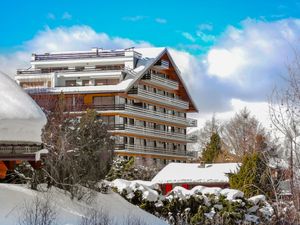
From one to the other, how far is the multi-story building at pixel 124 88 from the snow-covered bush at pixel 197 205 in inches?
1264

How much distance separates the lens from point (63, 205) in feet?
52.7

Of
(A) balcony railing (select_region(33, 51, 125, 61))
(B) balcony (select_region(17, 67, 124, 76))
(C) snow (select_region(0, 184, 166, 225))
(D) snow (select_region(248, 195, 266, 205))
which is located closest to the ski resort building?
(C) snow (select_region(0, 184, 166, 225))

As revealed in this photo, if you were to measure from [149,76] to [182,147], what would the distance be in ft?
40.4

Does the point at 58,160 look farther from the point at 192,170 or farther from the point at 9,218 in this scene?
the point at 192,170

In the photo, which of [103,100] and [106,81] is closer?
[103,100]

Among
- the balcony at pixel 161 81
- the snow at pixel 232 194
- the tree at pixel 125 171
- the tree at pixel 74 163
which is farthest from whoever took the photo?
the balcony at pixel 161 81

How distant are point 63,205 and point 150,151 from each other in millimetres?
48262

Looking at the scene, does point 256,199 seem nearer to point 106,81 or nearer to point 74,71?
point 106,81

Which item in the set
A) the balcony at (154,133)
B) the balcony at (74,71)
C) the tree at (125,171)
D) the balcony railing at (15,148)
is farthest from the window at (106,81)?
the balcony railing at (15,148)

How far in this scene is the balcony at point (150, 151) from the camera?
59969mm

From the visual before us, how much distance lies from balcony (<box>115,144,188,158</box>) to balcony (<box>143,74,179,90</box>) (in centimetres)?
651

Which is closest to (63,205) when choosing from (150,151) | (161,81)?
(150,151)

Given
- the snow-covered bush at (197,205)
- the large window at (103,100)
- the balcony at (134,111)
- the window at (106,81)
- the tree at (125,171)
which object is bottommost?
the snow-covered bush at (197,205)

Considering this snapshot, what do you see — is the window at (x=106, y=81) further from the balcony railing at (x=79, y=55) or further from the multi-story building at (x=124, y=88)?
the balcony railing at (x=79, y=55)
